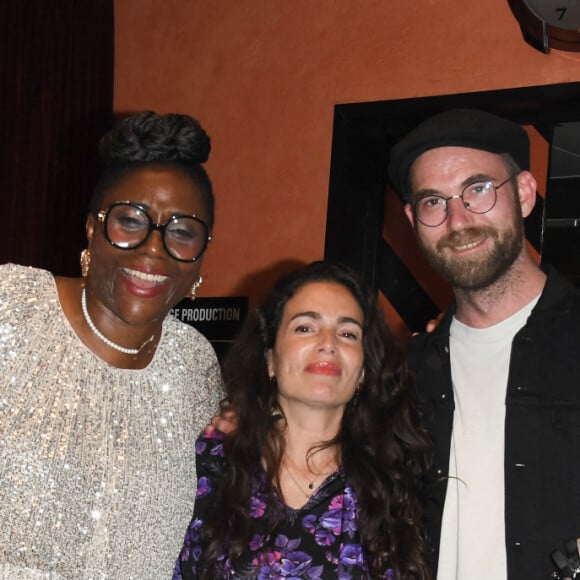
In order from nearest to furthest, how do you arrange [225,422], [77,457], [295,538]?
[77,457] → [295,538] → [225,422]

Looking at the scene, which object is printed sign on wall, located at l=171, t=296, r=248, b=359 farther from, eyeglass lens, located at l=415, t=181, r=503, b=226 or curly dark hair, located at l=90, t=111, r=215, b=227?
curly dark hair, located at l=90, t=111, r=215, b=227

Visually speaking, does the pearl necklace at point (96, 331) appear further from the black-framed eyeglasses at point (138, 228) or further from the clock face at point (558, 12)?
the clock face at point (558, 12)

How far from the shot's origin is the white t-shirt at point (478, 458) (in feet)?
7.17

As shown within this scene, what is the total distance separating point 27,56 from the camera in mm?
4324

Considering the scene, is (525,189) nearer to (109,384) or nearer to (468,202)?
(468,202)

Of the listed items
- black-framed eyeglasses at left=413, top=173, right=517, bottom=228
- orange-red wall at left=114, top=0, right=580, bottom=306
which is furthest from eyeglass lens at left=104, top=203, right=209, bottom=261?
orange-red wall at left=114, top=0, right=580, bottom=306

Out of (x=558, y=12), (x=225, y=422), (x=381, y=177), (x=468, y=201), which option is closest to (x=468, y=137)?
(x=468, y=201)

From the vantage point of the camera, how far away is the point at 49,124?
14.5ft

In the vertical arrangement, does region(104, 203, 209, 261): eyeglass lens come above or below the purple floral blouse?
above

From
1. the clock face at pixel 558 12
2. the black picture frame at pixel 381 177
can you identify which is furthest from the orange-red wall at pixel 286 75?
the clock face at pixel 558 12

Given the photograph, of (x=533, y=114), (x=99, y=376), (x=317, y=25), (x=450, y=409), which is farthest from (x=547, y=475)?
(x=317, y=25)

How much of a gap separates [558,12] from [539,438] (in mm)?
1850

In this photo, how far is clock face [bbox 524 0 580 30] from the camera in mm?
3402

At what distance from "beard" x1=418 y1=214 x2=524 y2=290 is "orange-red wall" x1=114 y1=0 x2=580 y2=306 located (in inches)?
64.1
